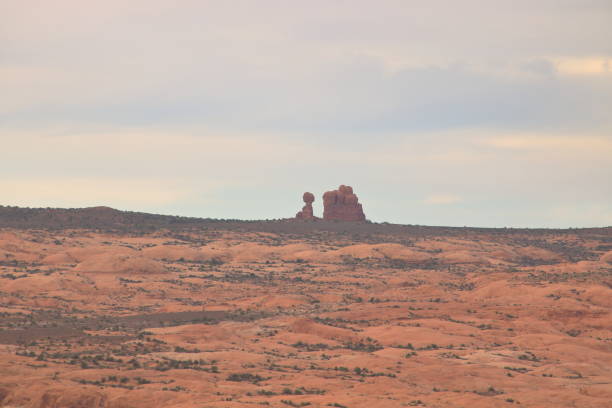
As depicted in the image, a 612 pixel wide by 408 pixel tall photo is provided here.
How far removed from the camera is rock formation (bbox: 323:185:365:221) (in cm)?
16238

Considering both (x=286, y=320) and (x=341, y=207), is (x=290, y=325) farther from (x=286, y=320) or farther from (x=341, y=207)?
(x=341, y=207)

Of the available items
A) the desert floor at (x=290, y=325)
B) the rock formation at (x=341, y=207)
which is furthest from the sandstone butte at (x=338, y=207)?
the desert floor at (x=290, y=325)

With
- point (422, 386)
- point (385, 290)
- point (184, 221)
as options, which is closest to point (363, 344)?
point (422, 386)

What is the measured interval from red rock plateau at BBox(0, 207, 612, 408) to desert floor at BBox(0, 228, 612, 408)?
6.4 inches

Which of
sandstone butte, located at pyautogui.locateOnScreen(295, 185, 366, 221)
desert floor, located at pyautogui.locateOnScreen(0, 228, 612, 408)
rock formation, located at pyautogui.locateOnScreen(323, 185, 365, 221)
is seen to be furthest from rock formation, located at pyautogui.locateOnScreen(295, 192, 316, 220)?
desert floor, located at pyautogui.locateOnScreen(0, 228, 612, 408)

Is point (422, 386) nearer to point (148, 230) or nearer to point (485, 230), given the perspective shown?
point (148, 230)

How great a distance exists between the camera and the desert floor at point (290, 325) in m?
41.6

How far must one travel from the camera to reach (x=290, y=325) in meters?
65.3

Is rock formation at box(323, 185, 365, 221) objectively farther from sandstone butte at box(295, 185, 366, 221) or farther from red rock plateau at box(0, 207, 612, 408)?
red rock plateau at box(0, 207, 612, 408)

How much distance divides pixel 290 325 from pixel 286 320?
104 inches

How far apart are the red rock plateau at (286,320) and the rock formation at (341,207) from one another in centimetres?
1544

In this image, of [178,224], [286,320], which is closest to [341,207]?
[178,224]

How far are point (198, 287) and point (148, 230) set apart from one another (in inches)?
1982

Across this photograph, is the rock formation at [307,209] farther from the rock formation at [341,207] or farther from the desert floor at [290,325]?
the desert floor at [290,325]
